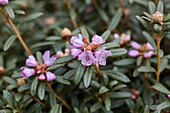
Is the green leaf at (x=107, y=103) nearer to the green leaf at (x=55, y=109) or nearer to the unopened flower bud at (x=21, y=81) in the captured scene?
the green leaf at (x=55, y=109)

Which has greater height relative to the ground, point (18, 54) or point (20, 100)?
point (18, 54)

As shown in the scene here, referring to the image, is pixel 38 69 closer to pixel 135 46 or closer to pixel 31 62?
pixel 31 62

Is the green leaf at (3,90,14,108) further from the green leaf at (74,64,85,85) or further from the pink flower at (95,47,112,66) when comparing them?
the pink flower at (95,47,112,66)

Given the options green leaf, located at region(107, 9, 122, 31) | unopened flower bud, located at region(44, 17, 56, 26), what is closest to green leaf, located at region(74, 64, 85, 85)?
green leaf, located at region(107, 9, 122, 31)

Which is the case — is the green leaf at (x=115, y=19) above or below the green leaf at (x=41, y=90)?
above

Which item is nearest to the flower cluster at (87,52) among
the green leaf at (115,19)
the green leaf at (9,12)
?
the green leaf at (9,12)

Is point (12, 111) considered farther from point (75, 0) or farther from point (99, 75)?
point (75, 0)

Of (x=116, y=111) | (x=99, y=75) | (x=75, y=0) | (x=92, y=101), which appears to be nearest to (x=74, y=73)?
(x=99, y=75)
